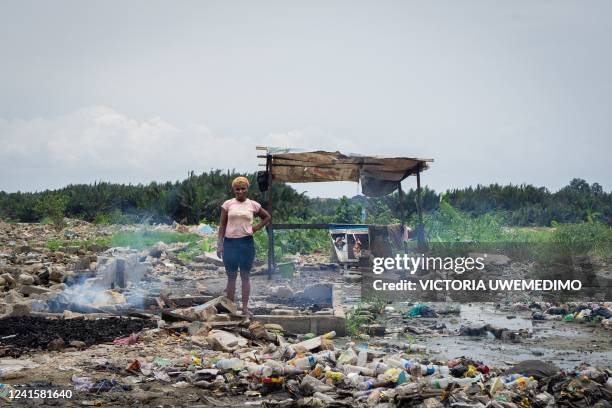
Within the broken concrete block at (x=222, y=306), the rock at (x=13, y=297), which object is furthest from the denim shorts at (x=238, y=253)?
the rock at (x=13, y=297)

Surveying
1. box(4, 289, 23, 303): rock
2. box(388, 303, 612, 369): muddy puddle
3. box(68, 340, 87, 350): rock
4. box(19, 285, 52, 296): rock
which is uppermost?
box(19, 285, 52, 296): rock

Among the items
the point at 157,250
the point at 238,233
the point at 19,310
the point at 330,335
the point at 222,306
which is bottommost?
the point at 330,335

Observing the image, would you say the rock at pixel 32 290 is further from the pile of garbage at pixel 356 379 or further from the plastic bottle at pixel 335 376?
the plastic bottle at pixel 335 376

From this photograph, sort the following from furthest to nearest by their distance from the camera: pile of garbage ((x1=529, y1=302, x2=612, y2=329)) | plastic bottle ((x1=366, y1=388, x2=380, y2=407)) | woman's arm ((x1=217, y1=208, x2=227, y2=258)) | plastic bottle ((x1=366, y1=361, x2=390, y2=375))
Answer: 1. pile of garbage ((x1=529, y1=302, x2=612, y2=329))
2. woman's arm ((x1=217, y1=208, x2=227, y2=258))
3. plastic bottle ((x1=366, y1=361, x2=390, y2=375))
4. plastic bottle ((x1=366, y1=388, x2=380, y2=407))

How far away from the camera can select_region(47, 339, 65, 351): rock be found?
6777 mm

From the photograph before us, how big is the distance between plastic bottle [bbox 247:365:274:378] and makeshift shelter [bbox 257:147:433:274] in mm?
7223

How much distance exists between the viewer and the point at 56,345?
6.78 metres

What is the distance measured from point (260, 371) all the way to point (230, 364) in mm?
397

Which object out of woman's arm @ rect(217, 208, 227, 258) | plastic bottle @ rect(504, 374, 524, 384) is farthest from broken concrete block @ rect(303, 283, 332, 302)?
plastic bottle @ rect(504, 374, 524, 384)

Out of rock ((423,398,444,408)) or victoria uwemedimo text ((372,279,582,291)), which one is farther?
victoria uwemedimo text ((372,279,582,291))

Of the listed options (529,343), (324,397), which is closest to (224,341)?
(324,397)

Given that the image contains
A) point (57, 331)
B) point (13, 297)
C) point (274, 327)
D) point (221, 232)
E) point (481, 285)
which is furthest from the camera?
point (481, 285)

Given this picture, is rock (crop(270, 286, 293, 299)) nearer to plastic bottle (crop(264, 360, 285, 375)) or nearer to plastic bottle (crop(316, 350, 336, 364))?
plastic bottle (crop(316, 350, 336, 364))

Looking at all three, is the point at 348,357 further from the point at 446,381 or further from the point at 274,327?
the point at 274,327
